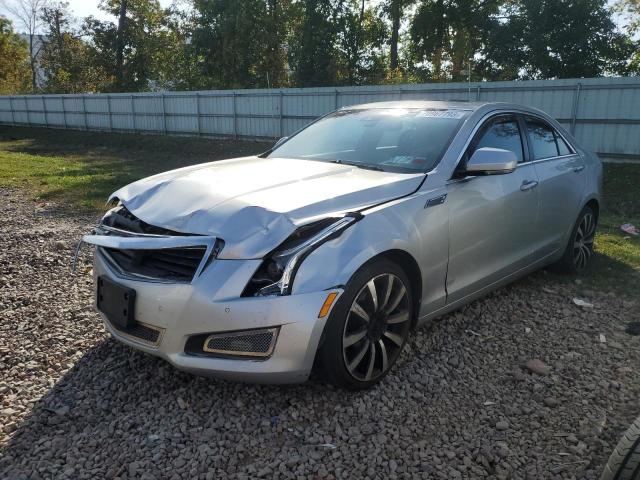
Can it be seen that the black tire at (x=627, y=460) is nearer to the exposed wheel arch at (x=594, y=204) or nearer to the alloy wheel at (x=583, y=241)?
the alloy wheel at (x=583, y=241)

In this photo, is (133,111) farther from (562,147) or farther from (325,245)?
(325,245)

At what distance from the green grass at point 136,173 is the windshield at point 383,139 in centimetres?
227

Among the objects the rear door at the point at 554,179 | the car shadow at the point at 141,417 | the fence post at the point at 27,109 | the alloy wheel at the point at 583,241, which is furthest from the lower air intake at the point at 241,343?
the fence post at the point at 27,109

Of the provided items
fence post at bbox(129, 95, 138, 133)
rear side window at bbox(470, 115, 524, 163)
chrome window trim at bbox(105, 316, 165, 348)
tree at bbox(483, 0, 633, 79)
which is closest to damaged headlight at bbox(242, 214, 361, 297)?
chrome window trim at bbox(105, 316, 165, 348)

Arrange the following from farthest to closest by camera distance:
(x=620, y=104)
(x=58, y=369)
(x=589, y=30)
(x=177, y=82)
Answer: (x=177, y=82) → (x=589, y=30) → (x=620, y=104) → (x=58, y=369)

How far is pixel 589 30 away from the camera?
77.4 ft

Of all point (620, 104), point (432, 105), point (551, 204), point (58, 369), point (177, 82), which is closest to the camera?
point (58, 369)

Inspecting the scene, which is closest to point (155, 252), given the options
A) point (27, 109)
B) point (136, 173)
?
point (136, 173)

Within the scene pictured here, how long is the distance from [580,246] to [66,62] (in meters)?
44.3

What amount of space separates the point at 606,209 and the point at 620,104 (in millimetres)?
3924

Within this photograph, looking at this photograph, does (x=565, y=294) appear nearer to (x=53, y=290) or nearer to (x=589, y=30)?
(x=53, y=290)

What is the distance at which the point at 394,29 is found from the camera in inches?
1229

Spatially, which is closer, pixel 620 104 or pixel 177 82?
pixel 620 104

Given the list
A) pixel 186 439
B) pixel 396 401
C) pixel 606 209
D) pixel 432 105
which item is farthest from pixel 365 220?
pixel 606 209
